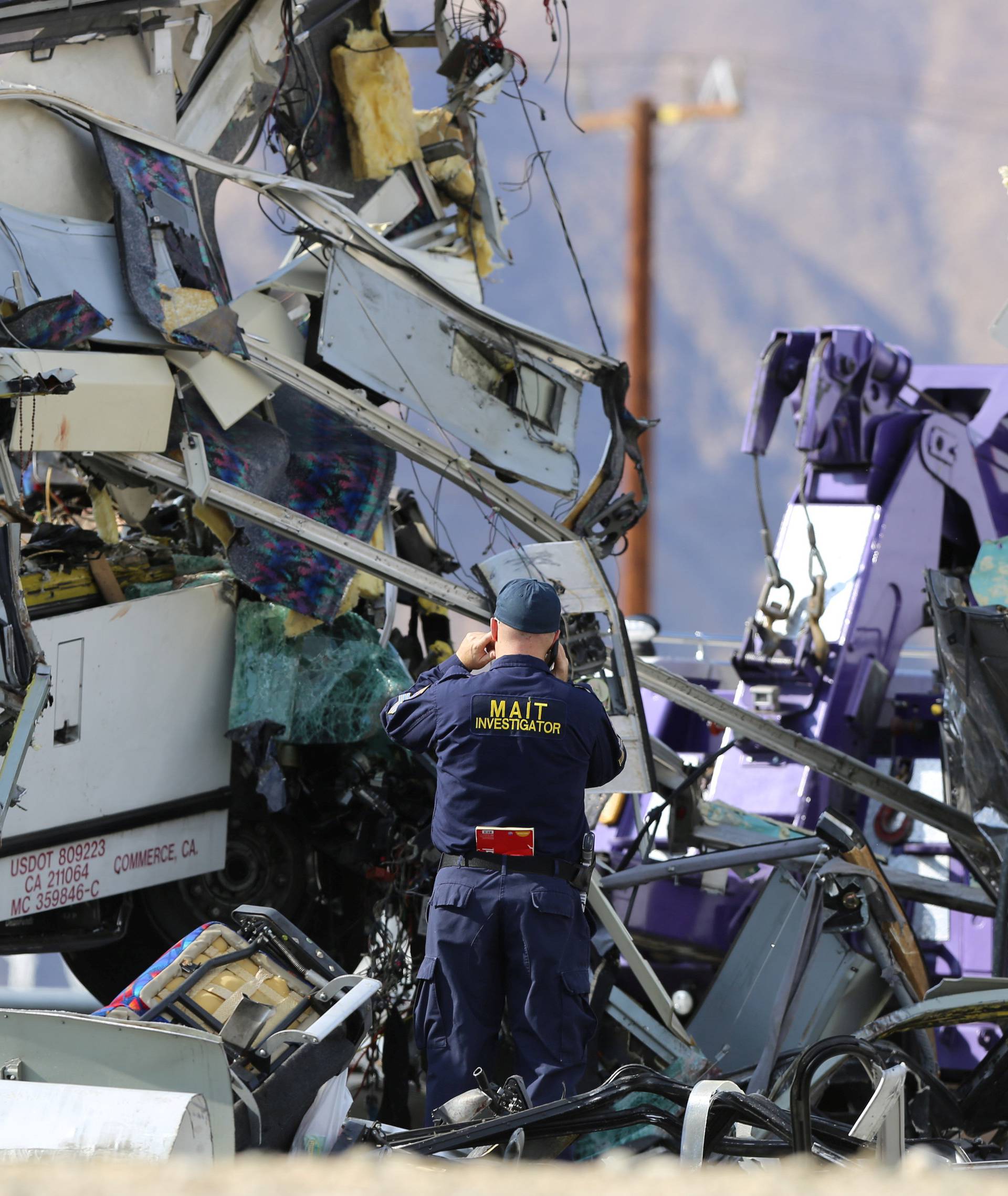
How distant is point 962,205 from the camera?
2320cm

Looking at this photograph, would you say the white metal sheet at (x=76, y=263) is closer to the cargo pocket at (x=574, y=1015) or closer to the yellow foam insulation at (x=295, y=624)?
the yellow foam insulation at (x=295, y=624)

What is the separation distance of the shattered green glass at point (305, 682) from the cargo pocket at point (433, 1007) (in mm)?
1777

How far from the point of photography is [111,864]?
550cm

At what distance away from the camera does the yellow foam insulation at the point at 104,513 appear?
6133 millimetres

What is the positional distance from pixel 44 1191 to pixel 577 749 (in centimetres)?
288

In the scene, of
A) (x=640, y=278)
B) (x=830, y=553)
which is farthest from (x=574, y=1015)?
(x=640, y=278)

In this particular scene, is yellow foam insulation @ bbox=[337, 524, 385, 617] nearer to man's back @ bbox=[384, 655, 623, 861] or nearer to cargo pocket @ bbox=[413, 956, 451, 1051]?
man's back @ bbox=[384, 655, 623, 861]

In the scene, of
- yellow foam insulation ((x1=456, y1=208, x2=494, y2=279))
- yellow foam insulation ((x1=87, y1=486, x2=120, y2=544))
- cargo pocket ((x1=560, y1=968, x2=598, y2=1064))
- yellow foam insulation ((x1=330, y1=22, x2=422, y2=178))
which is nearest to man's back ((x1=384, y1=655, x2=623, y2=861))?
cargo pocket ((x1=560, y1=968, x2=598, y2=1064))

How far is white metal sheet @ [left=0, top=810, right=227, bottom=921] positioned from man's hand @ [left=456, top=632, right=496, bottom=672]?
1.79 m

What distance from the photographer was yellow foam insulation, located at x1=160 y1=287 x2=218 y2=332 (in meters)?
5.37

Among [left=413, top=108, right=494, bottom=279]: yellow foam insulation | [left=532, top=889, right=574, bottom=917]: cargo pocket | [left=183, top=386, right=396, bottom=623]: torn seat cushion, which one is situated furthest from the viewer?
[left=413, top=108, right=494, bottom=279]: yellow foam insulation

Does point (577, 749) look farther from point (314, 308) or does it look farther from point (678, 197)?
point (678, 197)

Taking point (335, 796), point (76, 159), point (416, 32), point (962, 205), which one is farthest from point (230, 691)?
point (962, 205)

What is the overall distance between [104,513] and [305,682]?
42.2 inches
